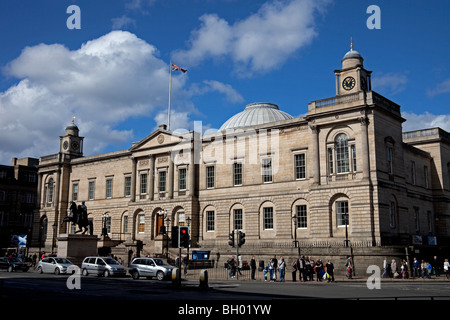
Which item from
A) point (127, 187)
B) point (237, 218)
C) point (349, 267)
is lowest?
point (349, 267)

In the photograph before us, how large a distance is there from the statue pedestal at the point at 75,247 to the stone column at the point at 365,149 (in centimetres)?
2365

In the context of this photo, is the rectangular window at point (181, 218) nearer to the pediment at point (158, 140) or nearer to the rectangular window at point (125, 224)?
the pediment at point (158, 140)

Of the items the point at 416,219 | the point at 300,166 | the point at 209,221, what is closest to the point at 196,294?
the point at 300,166

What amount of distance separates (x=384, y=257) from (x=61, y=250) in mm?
25728

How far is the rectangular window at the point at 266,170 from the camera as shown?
153ft

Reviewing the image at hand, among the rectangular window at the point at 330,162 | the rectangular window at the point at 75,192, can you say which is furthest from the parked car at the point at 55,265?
the rectangular window at the point at 75,192

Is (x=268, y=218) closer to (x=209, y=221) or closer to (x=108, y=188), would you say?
(x=209, y=221)

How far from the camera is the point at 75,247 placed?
38.7 m

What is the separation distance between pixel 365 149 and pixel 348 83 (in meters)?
6.77

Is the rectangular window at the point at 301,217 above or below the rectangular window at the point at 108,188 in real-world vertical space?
below

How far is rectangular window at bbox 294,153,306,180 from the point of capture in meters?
44.5
